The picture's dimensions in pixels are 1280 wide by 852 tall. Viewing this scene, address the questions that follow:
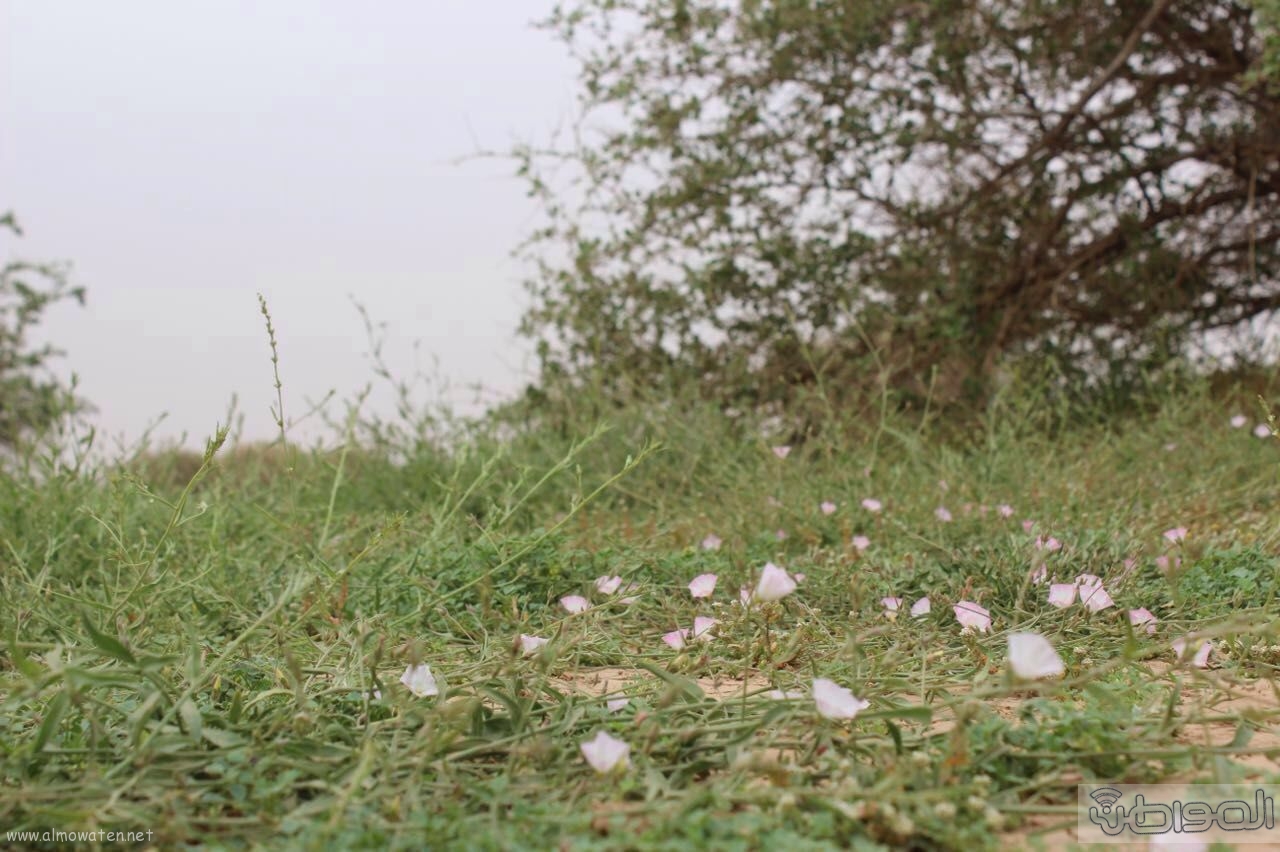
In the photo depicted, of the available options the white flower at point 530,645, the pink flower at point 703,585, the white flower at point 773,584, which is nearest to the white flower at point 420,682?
the white flower at point 530,645

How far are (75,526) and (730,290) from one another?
3510mm

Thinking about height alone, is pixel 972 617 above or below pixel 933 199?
below

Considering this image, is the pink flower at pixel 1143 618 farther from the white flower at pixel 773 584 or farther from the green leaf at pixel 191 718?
the green leaf at pixel 191 718

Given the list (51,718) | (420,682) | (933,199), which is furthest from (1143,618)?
(933,199)

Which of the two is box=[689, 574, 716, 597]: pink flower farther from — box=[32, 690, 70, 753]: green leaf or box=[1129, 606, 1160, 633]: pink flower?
box=[32, 690, 70, 753]: green leaf

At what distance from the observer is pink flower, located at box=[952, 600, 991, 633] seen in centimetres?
209

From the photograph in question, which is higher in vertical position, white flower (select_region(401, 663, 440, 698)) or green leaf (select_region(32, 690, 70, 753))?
white flower (select_region(401, 663, 440, 698))

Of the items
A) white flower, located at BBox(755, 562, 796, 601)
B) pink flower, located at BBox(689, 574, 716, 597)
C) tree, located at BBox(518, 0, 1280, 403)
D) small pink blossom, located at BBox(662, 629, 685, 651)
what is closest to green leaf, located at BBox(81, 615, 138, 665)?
white flower, located at BBox(755, 562, 796, 601)

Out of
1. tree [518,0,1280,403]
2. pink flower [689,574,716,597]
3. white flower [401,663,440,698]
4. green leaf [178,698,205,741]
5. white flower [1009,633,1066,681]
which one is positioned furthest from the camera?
tree [518,0,1280,403]

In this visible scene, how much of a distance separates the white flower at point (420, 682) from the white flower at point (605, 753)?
35cm

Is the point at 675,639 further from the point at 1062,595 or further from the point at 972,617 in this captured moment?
the point at 1062,595

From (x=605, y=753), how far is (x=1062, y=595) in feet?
3.90

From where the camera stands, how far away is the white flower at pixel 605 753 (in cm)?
133

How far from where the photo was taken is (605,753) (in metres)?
1.34
